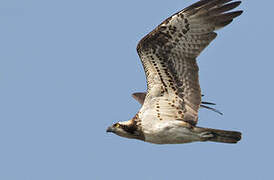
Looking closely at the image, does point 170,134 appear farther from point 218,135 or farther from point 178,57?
point 178,57

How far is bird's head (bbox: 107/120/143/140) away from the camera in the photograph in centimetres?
1600

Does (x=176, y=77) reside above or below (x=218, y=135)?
above

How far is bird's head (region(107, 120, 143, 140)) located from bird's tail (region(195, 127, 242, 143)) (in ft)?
4.44

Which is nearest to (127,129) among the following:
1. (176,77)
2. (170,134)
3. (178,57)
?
(170,134)

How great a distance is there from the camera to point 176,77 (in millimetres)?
16125

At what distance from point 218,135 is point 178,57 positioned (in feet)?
6.50

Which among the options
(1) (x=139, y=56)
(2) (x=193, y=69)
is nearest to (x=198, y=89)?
(2) (x=193, y=69)

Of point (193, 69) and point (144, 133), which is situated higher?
point (193, 69)

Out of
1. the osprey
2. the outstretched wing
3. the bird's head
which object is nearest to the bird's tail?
the osprey

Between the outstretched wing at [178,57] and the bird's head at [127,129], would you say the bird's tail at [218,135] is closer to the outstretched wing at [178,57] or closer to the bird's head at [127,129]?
the outstretched wing at [178,57]

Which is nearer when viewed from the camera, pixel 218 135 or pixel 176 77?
pixel 218 135

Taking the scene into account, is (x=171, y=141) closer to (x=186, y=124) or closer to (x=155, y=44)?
(x=186, y=124)

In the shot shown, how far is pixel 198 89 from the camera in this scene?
16.1 metres

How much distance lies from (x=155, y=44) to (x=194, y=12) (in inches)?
44.6
